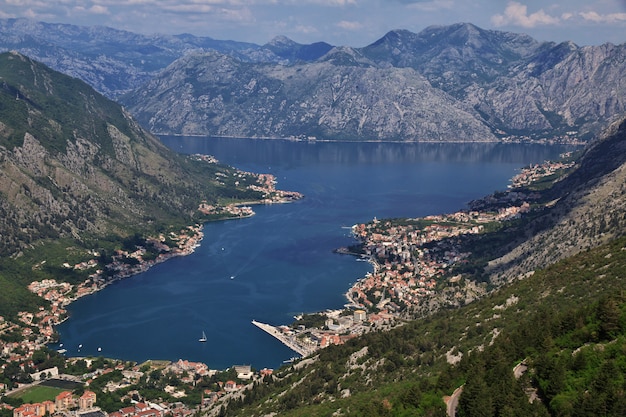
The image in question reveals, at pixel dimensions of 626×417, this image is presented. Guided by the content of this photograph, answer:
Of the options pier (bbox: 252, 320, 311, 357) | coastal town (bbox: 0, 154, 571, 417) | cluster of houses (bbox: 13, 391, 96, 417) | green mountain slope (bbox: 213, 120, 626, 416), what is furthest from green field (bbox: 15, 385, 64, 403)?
pier (bbox: 252, 320, 311, 357)

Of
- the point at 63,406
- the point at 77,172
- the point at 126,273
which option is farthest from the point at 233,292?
the point at 77,172

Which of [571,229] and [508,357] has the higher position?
[508,357]

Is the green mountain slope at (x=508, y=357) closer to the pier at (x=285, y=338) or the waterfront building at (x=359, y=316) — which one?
the waterfront building at (x=359, y=316)

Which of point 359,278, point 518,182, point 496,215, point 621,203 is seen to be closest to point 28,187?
point 359,278

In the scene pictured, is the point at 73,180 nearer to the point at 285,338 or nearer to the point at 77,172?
the point at 77,172

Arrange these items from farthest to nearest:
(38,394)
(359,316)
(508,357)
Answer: (359,316)
(38,394)
(508,357)

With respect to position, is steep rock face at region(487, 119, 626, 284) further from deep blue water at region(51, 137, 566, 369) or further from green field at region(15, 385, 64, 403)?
green field at region(15, 385, 64, 403)
